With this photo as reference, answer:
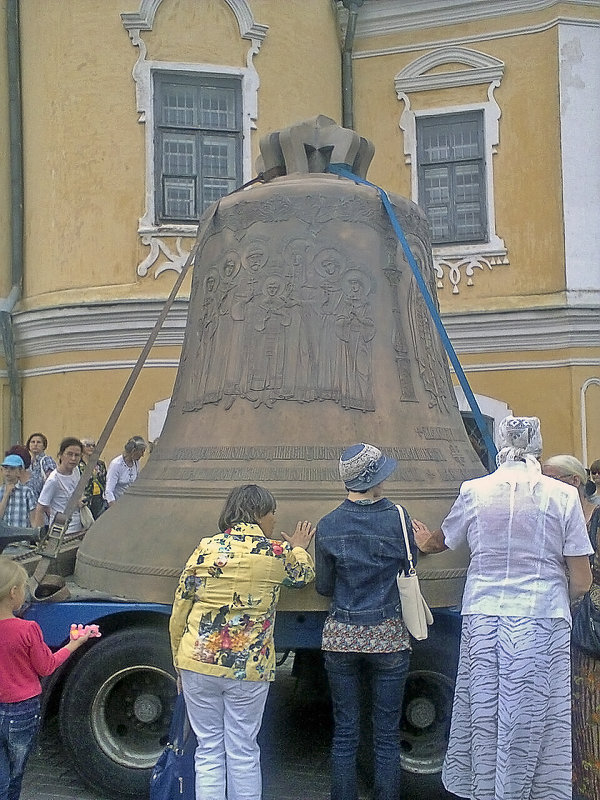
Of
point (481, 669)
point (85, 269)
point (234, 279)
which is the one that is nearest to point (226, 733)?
point (481, 669)

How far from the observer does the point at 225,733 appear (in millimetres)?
3154

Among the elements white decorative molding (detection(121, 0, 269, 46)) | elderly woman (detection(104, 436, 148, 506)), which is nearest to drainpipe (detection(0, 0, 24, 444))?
white decorative molding (detection(121, 0, 269, 46))

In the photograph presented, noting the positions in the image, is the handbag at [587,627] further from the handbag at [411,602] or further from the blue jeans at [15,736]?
the blue jeans at [15,736]

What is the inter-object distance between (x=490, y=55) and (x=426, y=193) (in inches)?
66.7

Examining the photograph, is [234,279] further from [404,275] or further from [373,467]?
[373,467]

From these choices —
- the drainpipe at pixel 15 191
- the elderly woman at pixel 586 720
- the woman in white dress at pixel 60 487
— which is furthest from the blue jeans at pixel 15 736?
the drainpipe at pixel 15 191

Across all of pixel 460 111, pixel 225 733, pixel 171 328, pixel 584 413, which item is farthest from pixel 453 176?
pixel 225 733

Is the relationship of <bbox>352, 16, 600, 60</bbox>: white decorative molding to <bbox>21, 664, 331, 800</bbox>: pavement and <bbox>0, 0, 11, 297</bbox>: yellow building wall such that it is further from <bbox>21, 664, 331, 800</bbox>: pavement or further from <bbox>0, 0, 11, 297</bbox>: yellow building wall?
<bbox>21, 664, 331, 800</bbox>: pavement

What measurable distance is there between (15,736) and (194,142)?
8.11 meters

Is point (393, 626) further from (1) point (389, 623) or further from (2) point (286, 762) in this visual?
(2) point (286, 762)

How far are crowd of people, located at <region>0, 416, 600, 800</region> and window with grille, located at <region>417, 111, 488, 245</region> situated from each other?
7.96 m

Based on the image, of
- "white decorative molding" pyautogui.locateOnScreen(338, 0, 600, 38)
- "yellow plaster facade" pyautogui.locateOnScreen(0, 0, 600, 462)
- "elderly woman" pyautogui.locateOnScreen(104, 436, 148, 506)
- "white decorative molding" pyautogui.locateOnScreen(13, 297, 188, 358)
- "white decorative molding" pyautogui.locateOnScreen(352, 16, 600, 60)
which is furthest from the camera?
"white decorative molding" pyautogui.locateOnScreen(338, 0, 600, 38)

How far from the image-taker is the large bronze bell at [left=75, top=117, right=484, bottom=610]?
3.77 m

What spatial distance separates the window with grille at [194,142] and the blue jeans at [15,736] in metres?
7.47
